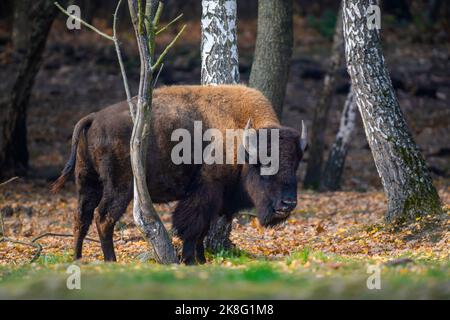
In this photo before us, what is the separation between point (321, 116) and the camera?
1852 centimetres

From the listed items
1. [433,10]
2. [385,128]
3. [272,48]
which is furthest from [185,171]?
[433,10]

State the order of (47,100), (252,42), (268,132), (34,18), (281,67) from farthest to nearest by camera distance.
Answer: (252,42) → (47,100) → (34,18) → (281,67) → (268,132)

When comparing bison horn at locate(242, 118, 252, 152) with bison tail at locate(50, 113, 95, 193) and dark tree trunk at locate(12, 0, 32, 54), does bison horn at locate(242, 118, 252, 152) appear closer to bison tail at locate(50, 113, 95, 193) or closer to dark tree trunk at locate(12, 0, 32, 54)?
bison tail at locate(50, 113, 95, 193)

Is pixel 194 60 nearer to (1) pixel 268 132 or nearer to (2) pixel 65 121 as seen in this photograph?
(2) pixel 65 121

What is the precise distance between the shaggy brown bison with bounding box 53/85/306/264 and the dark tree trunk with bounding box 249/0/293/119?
3.19m

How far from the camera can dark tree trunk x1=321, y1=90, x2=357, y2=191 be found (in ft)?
60.5

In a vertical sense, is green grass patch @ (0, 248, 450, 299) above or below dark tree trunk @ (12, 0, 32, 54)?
below

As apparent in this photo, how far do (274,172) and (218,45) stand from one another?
6.86ft

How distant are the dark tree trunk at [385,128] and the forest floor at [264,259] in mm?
360

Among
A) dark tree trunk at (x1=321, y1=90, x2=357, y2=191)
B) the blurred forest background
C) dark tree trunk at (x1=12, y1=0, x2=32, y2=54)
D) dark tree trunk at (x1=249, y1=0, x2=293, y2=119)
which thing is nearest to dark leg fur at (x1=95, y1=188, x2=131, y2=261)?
dark tree trunk at (x1=249, y1=0, x2=293, y2=119)

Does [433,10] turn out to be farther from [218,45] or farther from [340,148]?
[218,45]
